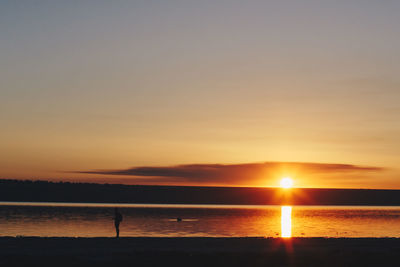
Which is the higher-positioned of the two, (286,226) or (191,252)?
(286,226)

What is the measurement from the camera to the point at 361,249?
34750 millimetres

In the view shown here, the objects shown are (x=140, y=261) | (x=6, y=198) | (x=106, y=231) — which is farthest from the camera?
(x=6, y=198)

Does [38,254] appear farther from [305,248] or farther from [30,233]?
[30,233]

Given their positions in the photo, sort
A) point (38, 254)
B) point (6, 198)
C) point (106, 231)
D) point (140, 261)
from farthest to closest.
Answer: point (6, 198)
point (106, 231)
point (38, 254)
point (140, 261)

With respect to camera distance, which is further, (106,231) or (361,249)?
(106,231)

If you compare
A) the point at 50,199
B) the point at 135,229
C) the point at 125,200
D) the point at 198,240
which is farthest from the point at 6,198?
the point at 198,240

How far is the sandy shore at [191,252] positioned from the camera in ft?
90.3

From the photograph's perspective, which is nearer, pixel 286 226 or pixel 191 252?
pixel 191 252

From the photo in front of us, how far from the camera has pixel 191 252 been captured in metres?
31.2

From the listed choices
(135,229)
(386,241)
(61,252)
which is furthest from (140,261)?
(135,229)

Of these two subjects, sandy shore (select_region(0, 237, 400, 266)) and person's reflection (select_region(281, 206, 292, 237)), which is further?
person's reflection (select_region(281, 206, 292, 237))

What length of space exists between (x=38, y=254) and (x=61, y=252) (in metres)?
1.49

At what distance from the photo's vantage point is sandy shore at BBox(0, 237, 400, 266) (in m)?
27.5

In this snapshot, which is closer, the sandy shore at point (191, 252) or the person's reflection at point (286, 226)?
the sandy shore at point (191, 252)
